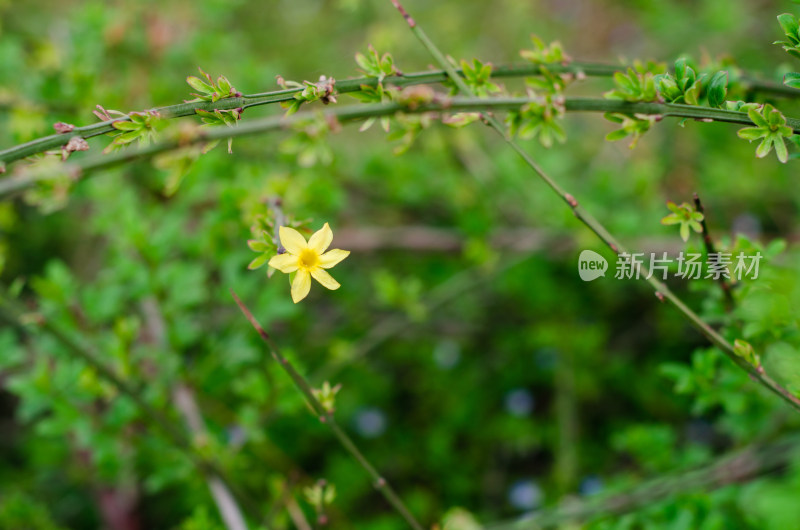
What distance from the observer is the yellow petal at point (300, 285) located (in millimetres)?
850

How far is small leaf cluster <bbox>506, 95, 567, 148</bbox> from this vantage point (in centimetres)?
91

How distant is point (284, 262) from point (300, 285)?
4 centimetres

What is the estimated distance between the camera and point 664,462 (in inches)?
62.9

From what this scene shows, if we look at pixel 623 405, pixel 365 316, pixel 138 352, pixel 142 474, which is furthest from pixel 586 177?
pixel 142 474

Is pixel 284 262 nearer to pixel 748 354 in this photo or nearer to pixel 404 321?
pixel 748 354

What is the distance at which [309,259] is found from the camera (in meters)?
0.89

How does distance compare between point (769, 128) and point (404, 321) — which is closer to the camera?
point (769, 128)

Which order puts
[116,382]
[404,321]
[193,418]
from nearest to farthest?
[116,382], [193,418], [404,321]

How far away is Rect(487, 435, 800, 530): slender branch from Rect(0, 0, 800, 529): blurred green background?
0.15 meters

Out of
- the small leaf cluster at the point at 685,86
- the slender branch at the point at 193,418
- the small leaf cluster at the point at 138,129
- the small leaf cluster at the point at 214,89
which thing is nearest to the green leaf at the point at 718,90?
the small leaf cluster at the point at 685,86

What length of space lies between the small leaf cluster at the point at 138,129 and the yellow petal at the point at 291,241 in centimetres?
22

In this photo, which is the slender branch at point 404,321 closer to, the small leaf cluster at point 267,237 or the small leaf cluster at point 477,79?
the small leaf cluster at point 267,237

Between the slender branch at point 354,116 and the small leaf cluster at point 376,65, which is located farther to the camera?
the small leaf cluster at point 376,65

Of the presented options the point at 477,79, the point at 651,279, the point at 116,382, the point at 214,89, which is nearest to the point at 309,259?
the point at 214,89
